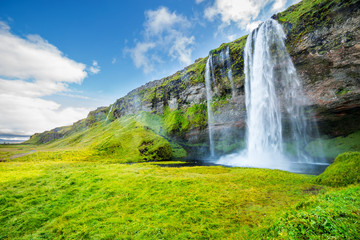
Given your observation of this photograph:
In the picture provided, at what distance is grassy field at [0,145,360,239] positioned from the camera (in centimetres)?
415

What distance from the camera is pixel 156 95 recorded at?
98375 mm

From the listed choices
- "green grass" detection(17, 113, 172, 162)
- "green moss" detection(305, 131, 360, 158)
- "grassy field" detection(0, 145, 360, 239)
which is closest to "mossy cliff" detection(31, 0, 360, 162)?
"green moss" detection(305, 131, 360, 158)

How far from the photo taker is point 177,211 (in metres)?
8.14

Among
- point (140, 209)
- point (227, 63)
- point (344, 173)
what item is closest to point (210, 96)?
point (227, 63)

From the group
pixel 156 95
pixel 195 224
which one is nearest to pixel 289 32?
pixel 195 224

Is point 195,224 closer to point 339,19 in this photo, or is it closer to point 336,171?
point 336,171

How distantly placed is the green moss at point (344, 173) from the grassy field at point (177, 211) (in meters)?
1.05

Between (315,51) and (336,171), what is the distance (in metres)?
31.4

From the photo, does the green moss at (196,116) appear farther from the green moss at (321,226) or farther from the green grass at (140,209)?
the green moss at (321,226)

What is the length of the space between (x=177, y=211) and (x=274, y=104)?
1499 inches

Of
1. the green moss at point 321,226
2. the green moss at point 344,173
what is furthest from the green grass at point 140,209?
the green moss at point 321,226

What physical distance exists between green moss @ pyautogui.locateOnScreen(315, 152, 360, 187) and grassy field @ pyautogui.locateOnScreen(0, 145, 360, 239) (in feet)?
3.45

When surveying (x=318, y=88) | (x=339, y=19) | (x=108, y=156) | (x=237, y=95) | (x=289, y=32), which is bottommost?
(x=108, y=156)

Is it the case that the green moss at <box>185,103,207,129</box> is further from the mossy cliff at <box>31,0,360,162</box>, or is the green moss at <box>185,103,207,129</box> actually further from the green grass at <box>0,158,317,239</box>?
the green grass at <box>0,158,317,239</box>
